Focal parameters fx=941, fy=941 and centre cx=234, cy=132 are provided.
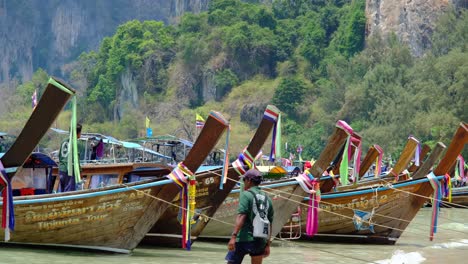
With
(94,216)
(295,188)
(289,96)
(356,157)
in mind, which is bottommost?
(94,216)

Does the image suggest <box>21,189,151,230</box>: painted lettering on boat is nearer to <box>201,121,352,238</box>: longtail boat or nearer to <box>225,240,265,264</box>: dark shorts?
<box>201,121,352,238</box>: longtail boat

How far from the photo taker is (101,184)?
17.9 m

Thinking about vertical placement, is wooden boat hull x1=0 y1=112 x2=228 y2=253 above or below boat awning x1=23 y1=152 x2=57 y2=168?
below

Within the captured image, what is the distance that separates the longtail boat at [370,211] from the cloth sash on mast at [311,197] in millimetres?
612

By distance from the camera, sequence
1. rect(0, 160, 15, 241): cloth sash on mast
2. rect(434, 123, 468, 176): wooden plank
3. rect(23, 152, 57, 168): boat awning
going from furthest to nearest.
Answer: 1. rect(434, 123, 468, 176): wooden plank
2. rect(23, 152, 57, 168): boat awning
3. rect(0, 160, 15, 241): cloth sash on mast

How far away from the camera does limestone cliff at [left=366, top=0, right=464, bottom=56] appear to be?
246 ft

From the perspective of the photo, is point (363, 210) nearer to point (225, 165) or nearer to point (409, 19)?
point (225, 165)

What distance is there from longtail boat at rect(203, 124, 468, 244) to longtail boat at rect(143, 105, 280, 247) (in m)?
1.38

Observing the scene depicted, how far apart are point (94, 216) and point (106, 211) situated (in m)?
0.20

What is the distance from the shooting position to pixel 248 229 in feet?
32.5

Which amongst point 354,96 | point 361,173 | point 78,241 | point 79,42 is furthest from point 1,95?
point 78,241

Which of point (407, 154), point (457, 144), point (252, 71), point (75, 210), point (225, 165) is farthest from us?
point (252, 71)

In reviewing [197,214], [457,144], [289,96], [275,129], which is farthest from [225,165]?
[289,96]

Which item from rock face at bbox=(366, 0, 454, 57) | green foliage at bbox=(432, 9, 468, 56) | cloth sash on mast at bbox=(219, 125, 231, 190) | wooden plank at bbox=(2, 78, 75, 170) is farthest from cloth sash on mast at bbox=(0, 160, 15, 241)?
rock face at bbox=(366, 0, 454, 57)
